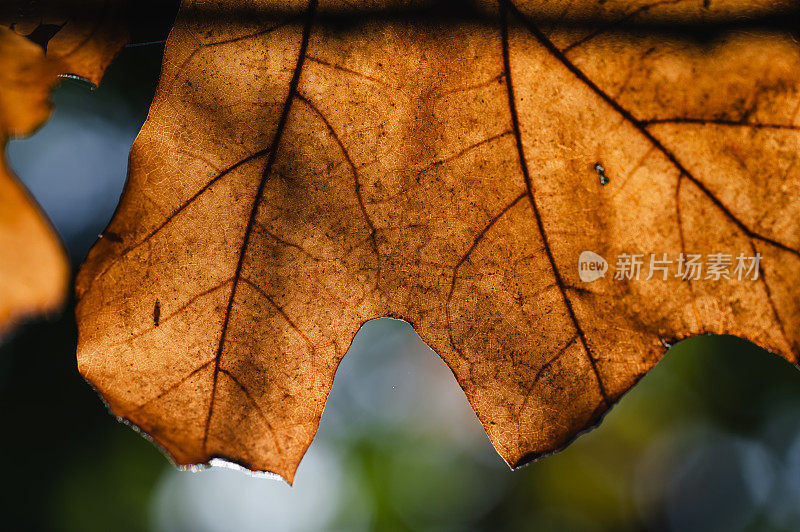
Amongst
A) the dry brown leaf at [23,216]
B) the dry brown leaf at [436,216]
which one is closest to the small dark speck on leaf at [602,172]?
the dry brown leaf at [436,216]

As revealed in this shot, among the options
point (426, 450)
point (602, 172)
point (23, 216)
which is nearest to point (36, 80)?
point (23, 216)

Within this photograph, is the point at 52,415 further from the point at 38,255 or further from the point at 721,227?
the point at 721,227

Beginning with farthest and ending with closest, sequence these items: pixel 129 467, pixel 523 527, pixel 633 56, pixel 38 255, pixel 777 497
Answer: pixel 523 527 < pixel 777 497 < pixel 129 467 < pixel 38 255 < pixel 633 56

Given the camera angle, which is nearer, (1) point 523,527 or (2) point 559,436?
(2) point 559,436

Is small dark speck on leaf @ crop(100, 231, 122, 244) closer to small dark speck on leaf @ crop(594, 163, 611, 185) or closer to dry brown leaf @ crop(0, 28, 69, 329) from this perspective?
dry brown leaf @ crop(0, 28, 69, 329)

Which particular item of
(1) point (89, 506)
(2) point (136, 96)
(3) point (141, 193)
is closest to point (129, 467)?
(1) point (89, 506)

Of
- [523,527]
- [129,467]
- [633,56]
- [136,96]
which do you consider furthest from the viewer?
[523,527]

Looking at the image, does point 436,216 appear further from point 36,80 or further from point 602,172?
point 36,80

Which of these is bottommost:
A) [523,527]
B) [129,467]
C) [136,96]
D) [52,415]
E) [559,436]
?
[523,527]
